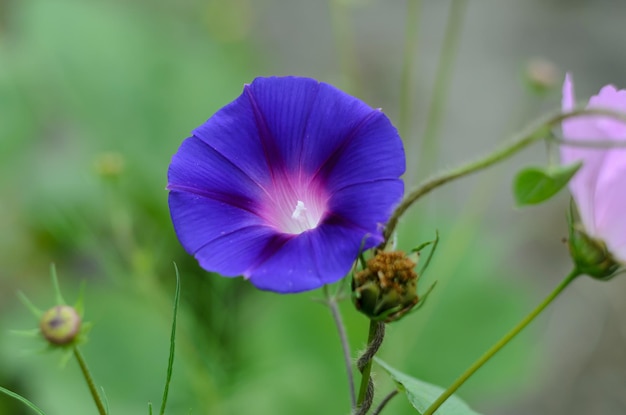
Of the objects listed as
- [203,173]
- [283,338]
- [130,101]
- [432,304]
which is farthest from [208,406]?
[130,101]

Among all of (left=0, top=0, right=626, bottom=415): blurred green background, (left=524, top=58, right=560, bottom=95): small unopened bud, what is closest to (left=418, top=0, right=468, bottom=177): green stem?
(left=0, top=0, right=626, bottom=415): blurred green background

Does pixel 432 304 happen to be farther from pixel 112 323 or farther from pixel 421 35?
pixel 421 35

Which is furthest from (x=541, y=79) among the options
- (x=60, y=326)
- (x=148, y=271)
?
(x=60, y=326)

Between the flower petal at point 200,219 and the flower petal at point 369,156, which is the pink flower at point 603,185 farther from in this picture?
the flower petal at point 200,219

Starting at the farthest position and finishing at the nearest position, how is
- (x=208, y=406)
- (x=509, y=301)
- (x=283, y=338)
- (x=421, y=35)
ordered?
(x=421, y=35) → (x=509, y=301) → (x=283, y=338) → (x=208, y=406)

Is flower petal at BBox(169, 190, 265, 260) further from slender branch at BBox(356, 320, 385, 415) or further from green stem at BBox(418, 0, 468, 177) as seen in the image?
green stem at BBox(418, 0, 468, 177)

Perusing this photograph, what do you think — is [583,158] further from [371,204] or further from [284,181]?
[284,181]
